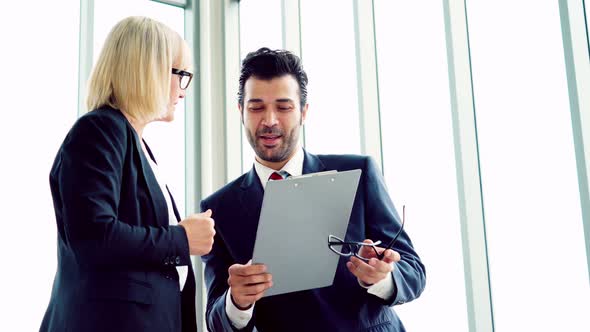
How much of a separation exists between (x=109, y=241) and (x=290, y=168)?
2.16ft

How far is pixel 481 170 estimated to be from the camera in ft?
6.46

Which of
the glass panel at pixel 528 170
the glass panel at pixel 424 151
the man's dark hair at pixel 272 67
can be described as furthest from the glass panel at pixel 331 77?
the man's dark hair at pixel 272 67

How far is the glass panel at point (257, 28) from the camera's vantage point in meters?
3.38

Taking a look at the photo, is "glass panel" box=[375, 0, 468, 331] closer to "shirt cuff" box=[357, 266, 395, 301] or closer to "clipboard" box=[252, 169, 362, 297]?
"shirt cuff" box=[357, 266, 395, 301]

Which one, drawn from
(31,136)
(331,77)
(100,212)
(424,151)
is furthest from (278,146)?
(31,136)

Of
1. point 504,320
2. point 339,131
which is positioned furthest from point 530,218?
point 339,131

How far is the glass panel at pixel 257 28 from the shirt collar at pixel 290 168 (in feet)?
5.52

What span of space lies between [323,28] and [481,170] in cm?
132

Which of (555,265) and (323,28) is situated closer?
(555,265)

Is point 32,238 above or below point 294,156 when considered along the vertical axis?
below

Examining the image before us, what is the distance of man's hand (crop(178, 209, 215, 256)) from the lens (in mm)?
1233

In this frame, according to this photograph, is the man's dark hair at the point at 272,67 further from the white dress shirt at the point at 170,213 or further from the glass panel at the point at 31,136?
the glass panel at the point at 31,136

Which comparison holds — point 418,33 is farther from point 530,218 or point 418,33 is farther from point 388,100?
point 530,218

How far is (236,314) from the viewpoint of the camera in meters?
1.41
